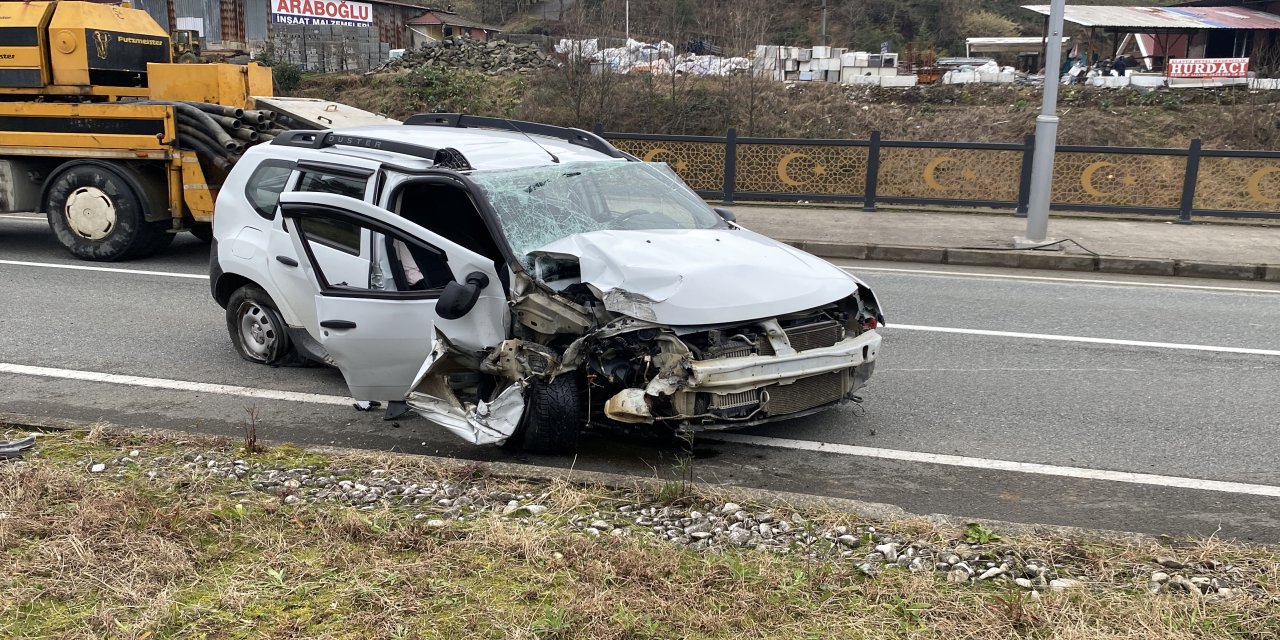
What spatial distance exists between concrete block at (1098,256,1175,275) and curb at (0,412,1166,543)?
8.68 metres

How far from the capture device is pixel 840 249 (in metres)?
12.7

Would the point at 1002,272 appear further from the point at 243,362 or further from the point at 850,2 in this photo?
the point at 850,2

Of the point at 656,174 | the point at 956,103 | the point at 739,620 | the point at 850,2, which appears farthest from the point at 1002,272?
the point at 850,2

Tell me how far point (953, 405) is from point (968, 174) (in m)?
10.3

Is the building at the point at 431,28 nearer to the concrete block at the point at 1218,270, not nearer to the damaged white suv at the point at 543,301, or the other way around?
the concrete block at the point at 1218,270

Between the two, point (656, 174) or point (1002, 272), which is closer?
point (656, 174)

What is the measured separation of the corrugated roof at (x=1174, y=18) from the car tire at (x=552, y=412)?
4100 centimetres

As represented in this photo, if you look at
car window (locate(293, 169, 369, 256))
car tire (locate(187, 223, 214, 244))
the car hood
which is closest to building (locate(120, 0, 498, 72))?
car tire (locate(187, 223, 214, 244))

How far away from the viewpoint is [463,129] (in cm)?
710

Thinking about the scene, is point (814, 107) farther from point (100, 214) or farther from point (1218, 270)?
point (100, 214)

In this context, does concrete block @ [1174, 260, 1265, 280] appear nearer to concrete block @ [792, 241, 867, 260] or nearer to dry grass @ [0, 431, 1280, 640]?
concrete block @ [792, 241, 867, 260]

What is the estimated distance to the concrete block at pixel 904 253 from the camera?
491 inches

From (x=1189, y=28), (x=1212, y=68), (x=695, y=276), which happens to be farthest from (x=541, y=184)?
(x=1189, y=28)

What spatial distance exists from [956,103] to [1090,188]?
21666mm
